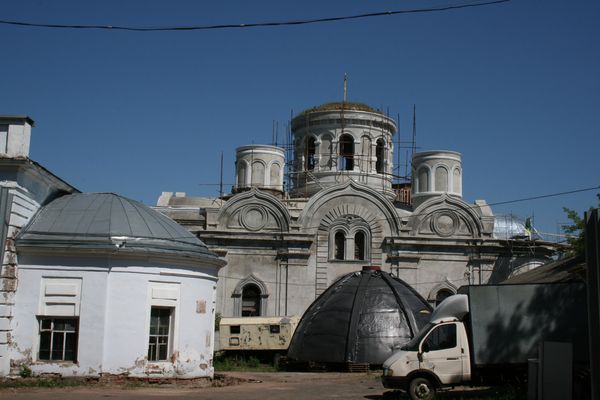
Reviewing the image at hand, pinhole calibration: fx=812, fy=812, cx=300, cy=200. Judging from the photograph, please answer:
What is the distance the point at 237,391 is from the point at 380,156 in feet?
85.8

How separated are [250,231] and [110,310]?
745 inches

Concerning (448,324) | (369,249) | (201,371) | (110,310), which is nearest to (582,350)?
(448,324)

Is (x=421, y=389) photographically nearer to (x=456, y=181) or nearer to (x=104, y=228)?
(x=104, y=228)

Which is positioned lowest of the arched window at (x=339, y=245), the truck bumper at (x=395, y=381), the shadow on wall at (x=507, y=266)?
the truck bumper at (x=395, y=381)

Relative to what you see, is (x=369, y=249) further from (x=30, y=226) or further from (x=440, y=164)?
(x=30, y=226)

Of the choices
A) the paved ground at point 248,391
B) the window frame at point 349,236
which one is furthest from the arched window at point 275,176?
the paved ground at point 248,391

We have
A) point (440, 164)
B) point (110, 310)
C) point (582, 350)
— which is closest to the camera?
point (582, 350)

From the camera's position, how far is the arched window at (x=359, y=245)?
1519 inches

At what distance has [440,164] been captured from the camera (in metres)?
42.2

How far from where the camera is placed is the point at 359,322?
29031mm

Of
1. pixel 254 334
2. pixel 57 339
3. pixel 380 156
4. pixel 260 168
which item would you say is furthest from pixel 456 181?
pixel 57 339

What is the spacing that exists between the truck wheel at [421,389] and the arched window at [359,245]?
20786 millimetres

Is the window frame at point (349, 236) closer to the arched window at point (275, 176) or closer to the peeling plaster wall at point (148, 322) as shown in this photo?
the arched window at point (275, 176)

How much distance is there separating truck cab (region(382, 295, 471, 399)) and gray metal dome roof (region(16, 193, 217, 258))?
6.27m
